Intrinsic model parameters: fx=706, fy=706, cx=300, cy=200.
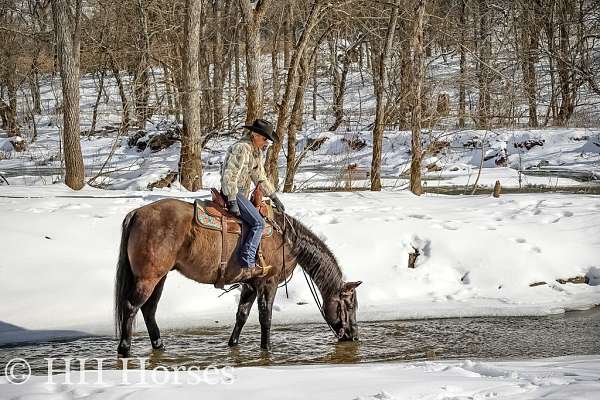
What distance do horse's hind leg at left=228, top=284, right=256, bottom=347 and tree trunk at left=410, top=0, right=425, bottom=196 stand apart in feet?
28.5

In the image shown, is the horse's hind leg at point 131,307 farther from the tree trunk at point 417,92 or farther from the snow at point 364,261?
the tree trunk at point 417,92

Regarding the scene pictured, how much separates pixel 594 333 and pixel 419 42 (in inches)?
377

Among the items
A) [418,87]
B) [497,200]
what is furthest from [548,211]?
[418,87]

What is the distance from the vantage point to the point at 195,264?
26.0ft

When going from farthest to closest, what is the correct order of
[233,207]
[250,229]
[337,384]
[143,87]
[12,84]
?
[12,84]
[143,87]
[250,229]
[233,207]
[337,384]

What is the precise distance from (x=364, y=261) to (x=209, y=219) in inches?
150

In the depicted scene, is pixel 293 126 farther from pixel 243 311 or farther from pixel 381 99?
pixel 243 311

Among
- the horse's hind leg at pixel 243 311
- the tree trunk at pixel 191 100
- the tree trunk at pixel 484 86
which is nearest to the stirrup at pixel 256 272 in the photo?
the horse's hind leg at pixel 243 311

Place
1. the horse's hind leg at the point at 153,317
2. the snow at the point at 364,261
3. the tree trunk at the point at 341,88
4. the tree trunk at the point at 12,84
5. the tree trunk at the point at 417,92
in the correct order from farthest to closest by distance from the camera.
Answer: the tree trunk at the point at 12,84, the tree trunk at the point at 341,88, the tree trunk at the point at 417,92, the snow at the point at 364,261, the horse's hind leg at the point at 153,317

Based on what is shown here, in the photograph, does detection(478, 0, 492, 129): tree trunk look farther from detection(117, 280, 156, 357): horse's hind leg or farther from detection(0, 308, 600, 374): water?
detection(117, 280, 156, 357): horse's hind leg

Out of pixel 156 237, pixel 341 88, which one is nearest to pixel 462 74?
pixel 341 88

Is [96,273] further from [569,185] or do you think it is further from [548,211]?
[569,185]

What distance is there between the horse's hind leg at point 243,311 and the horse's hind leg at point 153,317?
82cm

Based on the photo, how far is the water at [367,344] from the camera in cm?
755
